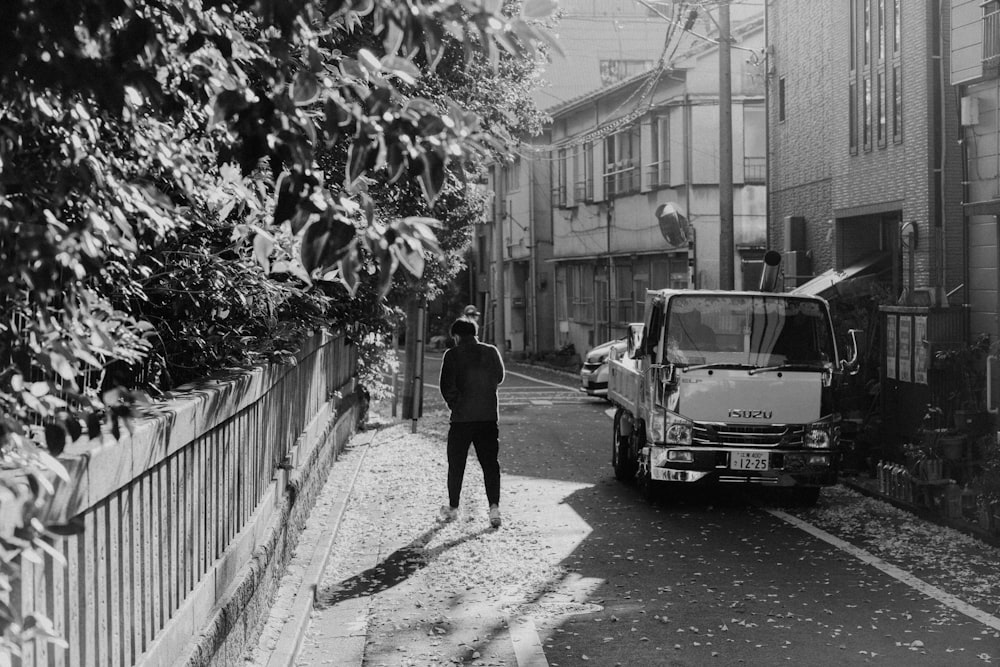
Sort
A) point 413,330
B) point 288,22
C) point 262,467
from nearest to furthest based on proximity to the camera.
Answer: point 288,22
point 262,467
point 413,330

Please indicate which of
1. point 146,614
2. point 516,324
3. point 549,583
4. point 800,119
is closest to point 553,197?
point 516,324

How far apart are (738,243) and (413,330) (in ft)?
45.9

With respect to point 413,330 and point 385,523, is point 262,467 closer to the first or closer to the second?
point 385,523

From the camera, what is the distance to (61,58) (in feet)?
9.99

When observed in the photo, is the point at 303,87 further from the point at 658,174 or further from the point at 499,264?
the point at 499,264

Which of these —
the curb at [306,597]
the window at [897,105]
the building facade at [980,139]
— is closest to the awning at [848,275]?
the building facade at [980,139]

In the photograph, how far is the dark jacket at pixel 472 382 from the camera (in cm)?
1166

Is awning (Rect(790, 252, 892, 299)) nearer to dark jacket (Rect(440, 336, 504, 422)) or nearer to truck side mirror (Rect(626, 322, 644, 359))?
truck side mirror (Rect(626, 322, 644, 359))

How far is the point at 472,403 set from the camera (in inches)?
459

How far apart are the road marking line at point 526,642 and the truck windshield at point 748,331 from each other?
4.95 metres

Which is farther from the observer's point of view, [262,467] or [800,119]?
[800,119]

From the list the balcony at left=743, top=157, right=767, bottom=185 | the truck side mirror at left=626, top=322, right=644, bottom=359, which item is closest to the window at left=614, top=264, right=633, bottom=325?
the balcony at left=743, top=157, right=767, bottom=185

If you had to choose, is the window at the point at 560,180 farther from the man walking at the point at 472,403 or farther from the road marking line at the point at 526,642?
the road marking line at the point at 526,642

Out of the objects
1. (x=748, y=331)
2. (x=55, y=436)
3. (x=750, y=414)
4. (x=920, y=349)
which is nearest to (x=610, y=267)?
(x=920, y=349)
